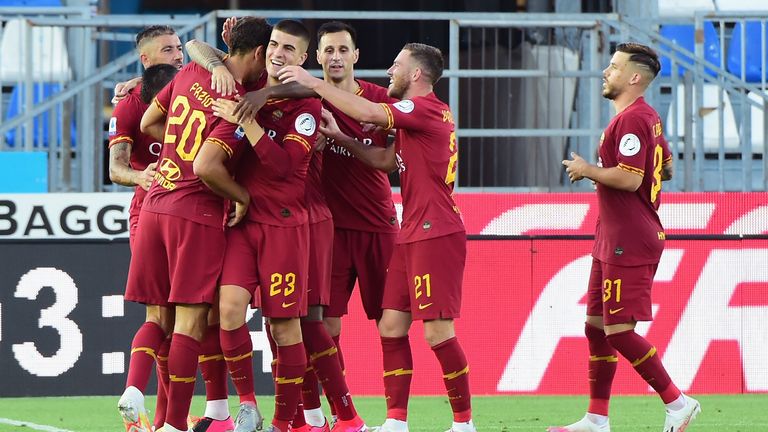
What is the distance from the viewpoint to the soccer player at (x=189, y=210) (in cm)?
682

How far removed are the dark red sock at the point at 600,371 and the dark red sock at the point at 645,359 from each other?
24 cm

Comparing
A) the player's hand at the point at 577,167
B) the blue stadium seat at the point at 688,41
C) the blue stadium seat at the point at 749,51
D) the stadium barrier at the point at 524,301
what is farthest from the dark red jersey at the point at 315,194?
the blue stadium seat at the point at 749,51

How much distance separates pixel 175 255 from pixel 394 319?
49.4 inches

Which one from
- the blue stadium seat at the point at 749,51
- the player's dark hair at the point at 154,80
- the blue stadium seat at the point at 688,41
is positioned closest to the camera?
the player's dark hair at the point at 154,80

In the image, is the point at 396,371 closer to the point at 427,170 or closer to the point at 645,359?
the point at 427,170

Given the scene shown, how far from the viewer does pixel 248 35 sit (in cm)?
703

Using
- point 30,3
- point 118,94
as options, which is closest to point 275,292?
point 118,94

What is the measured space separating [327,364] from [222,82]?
1.63 meters

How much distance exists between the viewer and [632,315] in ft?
25.1

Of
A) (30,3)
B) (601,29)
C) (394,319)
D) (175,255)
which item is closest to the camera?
(175,255)

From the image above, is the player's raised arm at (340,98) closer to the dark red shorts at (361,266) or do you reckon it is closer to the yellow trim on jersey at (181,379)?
the dark red shorts at (361,266)

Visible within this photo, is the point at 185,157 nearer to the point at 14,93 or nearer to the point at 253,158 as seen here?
the point at 253,158

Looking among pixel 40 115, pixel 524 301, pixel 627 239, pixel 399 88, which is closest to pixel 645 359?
pixel 627 239

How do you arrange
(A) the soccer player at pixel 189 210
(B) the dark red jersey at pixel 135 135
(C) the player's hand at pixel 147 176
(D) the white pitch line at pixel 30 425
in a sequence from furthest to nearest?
(D) the white pitch line at pixel 30 425 < (B) the dark red jersey at pixel 135 135 < (C) the player's hand at pixel 147 176 < (A) the soccer player at pixel 189 210
